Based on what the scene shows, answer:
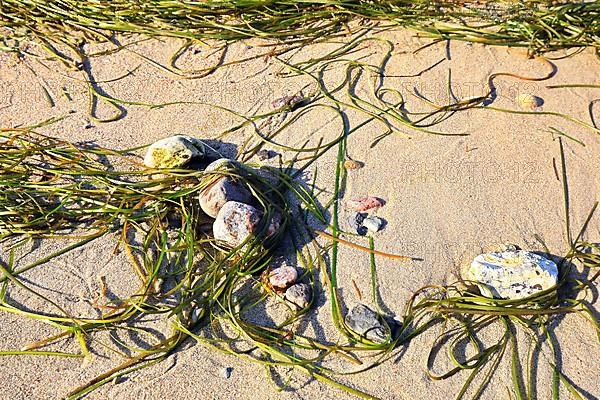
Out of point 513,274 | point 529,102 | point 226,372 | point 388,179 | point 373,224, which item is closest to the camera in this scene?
point 226,372

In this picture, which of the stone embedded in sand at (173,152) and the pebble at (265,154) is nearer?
A: the stone embedded in sand at (173,152)

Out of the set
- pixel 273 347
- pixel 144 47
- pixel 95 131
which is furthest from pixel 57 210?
pixel 144 47

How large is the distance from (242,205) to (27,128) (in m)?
1.22

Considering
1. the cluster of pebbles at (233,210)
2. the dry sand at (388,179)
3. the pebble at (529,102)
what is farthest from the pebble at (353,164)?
the pebble at (529,102)

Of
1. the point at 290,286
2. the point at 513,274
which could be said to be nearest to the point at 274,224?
the point at 290,286

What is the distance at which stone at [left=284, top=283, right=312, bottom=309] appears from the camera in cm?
218

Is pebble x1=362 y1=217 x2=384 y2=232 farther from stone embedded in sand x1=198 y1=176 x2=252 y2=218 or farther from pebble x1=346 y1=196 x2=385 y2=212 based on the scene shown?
stone embedded in sand x1=198 y1=176 x2=252 y2=218

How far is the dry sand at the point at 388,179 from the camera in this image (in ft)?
6.54

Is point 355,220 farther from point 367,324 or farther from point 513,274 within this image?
point 513,274

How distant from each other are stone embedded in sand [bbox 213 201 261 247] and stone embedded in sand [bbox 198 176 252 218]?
0.14 feet

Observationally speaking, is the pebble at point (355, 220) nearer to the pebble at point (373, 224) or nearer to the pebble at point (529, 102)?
the pebble at point (373, 224)

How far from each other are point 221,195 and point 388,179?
68 centimetres

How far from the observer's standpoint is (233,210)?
2.33 metres

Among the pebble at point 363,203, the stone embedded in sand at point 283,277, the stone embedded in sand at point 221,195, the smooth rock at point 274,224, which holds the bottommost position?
the stone embedded in sand at point 283,277
